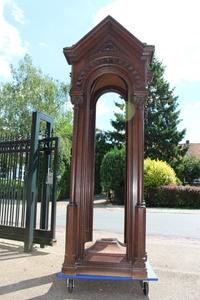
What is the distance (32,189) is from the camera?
6.68m

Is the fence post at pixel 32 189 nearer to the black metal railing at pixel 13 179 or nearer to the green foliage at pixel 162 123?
the black metal railing at pixel 13 179

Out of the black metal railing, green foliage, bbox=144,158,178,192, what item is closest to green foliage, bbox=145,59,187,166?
green foliage, bbox=144,158,178,192

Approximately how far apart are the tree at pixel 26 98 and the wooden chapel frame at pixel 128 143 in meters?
20.1

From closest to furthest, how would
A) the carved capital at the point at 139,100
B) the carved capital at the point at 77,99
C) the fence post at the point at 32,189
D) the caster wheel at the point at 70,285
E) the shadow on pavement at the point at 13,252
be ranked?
1. the caster wheel at the point at 70,285
2. the carved capital at the point at 139,100
3. the carved capital at the point at 77,99
4. the shadow on pavement at the point at 13,252
5. the fence post at the point at 32,189

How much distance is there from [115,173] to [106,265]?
1712 centimetres

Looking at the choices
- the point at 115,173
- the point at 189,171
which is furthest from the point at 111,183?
the point at 189,171

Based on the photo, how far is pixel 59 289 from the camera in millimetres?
4410

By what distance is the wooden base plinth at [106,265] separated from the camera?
435 centimetres

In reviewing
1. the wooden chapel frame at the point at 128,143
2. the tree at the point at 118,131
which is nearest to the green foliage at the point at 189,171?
the tree at the point at 118,131

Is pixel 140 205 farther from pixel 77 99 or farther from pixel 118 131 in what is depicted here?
pixel 118 131

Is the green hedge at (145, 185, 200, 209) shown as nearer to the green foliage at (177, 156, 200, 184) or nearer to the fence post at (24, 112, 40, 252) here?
the green foliage at (177, 156, 200, 184)

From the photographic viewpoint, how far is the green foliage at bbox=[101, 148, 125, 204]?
21.5 m

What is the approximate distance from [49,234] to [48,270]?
4.52ft

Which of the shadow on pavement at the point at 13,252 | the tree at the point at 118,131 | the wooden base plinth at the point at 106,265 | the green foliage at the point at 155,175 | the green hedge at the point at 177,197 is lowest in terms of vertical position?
the shadow on pavement at the point at 13,252
